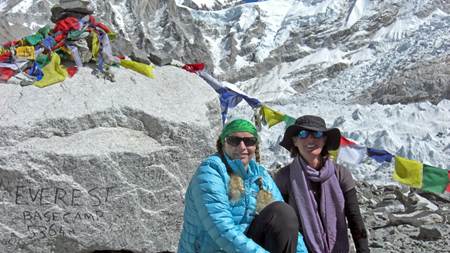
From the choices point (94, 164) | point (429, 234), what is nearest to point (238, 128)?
point (94, 164)

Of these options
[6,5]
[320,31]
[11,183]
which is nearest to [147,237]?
[11,183]

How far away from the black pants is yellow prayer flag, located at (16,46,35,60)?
9.31ft

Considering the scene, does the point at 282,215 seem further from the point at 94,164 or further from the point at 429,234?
the point at 429,234

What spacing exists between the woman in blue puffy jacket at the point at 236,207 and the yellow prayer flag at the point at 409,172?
328cm

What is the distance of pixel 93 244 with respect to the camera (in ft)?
13.1

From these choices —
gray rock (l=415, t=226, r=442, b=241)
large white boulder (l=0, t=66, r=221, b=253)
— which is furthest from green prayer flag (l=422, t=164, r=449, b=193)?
large white boulder (l=0, t=66, r=221, b=253)

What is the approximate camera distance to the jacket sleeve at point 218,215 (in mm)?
2445

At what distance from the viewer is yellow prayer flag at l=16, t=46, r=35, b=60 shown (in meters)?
4.43

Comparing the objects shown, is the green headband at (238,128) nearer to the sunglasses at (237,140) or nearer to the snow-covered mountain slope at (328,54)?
the sunglasses at (237,140)

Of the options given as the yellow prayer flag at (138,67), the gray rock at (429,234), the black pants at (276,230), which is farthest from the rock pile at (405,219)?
the black pants at (276,230)

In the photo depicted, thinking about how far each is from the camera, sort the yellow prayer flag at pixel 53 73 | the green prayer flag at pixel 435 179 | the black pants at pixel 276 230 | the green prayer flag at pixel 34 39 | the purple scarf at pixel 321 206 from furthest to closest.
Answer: the green prayer flag at pixel 435 179 → the green prayer flag at pixel 34 39 → the yellow prayer flag at pixel 53 73 → the purple scarf at pixel 321 206 → the black pants at pixel 276 230

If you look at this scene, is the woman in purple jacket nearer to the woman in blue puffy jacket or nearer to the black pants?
the woman in blue puffy jacket

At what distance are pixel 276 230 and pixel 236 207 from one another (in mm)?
231

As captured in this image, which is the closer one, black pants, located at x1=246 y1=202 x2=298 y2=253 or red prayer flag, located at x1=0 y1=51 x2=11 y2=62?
black pants, located at x1=246 y1=202 x2=298 y2=253
